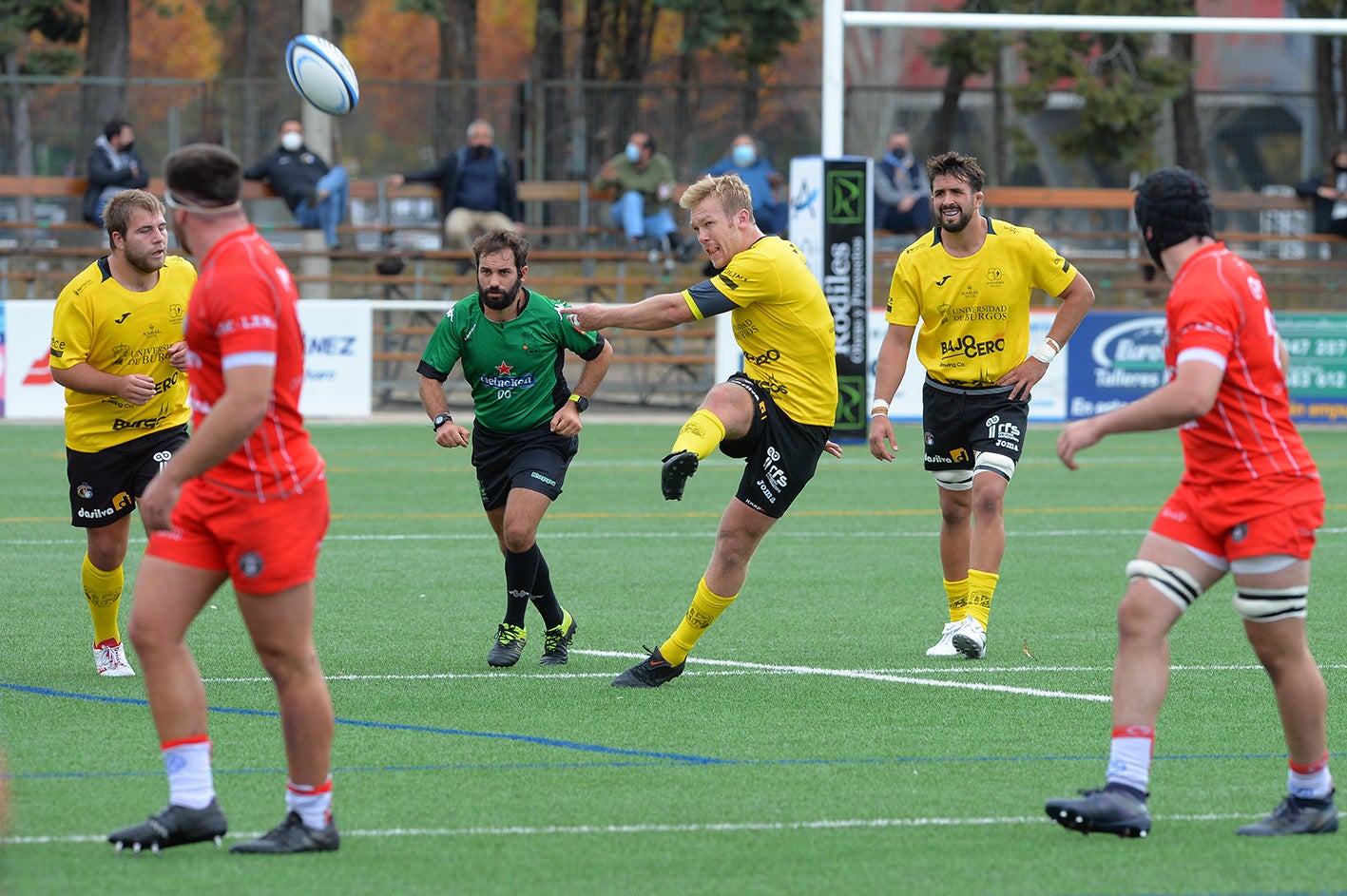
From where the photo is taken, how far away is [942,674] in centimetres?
779

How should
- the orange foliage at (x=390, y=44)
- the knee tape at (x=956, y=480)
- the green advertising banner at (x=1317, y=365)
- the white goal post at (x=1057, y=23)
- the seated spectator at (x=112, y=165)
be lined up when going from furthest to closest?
the orange foliage at (x=390, y=44) → the seated spectator at (x=112, y=165) → the green advertising banner at (x=1317, y=365) → the white goal post at (x=1057, y=23) → the knee tape at (x=956, y=480)

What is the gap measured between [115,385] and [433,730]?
6.87ft

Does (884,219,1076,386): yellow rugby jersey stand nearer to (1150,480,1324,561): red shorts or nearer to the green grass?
the green grass

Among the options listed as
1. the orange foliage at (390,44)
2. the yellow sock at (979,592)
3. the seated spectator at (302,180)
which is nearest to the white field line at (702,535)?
the yellow sock at (979,592)

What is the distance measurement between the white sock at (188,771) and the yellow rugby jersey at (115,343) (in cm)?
292

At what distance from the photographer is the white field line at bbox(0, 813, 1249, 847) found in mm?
5238

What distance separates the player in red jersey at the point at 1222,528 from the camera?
5051mm

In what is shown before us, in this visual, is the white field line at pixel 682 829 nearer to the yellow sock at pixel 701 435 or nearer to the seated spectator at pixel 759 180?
the yellow sock at pixel 701 435

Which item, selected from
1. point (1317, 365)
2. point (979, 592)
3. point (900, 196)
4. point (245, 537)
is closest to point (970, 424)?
point (979, 592)

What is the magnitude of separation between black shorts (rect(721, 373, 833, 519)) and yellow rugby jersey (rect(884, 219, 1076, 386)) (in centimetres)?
116

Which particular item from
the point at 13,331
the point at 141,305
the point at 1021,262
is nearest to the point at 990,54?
the point at 13,331

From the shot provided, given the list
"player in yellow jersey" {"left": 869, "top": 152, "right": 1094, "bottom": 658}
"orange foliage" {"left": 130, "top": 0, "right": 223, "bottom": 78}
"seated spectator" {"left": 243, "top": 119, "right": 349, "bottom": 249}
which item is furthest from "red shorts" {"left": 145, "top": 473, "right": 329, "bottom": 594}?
"orange foliage" {"left": 130, "top": 0, "right": 223, "bottom": 78}

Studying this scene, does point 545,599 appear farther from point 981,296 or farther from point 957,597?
point 981,296

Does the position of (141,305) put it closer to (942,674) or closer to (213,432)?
(213,432)
